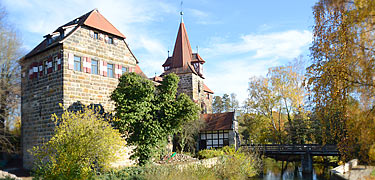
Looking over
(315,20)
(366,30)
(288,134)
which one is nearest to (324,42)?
(315,20)

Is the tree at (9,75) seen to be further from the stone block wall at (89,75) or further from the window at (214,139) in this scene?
the window at (214,139)

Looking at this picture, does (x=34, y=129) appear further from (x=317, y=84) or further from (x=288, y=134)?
(x=288, y=134)

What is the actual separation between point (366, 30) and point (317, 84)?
176 centimetres

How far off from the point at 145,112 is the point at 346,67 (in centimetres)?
1078

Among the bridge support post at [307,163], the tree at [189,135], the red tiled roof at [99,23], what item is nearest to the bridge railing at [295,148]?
the bridge support post at [307,163]

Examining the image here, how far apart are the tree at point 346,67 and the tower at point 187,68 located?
20.0 metres

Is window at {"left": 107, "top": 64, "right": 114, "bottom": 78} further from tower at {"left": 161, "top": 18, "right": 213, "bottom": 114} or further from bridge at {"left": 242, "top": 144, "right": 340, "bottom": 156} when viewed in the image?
bridge at {"left": 242, "top": 144, "right": 340, "bottom": 156}

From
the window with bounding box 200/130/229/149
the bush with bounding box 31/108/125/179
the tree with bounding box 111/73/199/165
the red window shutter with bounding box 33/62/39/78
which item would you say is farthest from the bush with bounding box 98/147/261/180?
the red window shutter with bounding box 33/62/39/78

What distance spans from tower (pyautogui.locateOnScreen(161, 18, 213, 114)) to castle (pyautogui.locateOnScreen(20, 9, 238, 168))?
29.1 feet

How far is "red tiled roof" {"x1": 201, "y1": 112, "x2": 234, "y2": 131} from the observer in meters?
25.1

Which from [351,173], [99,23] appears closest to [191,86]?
[99,23]

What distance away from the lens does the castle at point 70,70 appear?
51.0ft

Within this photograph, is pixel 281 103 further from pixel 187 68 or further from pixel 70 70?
pixel 70 70

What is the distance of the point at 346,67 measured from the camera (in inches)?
253
